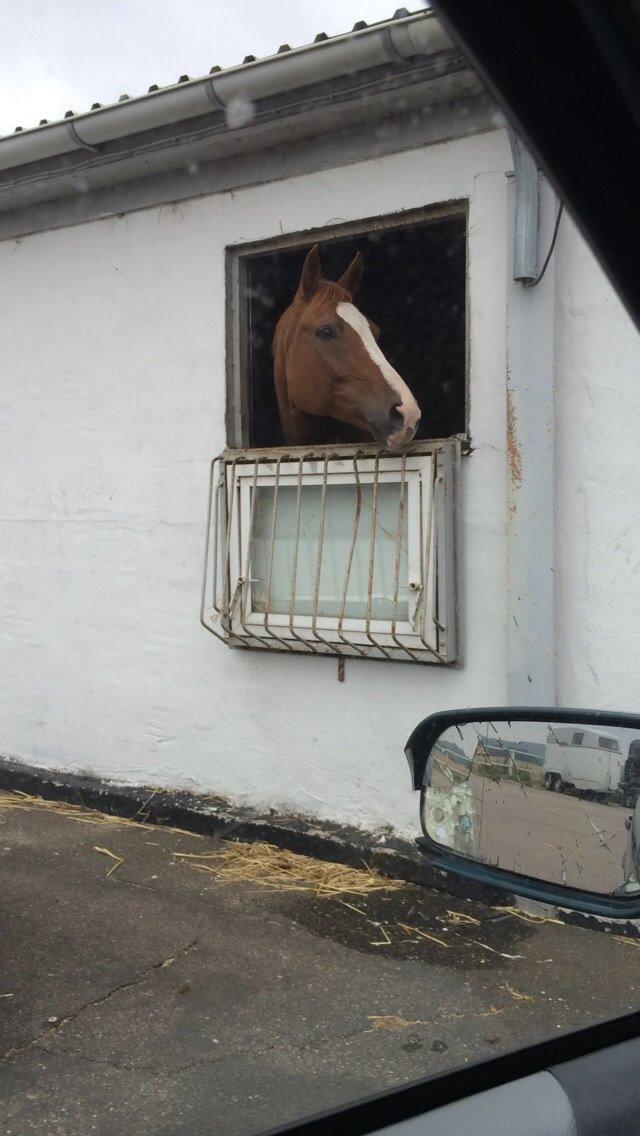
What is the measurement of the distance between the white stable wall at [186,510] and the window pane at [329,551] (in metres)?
0.28

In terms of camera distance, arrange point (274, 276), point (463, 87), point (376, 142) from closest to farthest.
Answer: point (463, 87)
point (376, 142)
point (274, 276)

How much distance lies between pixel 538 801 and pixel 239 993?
2333 mm

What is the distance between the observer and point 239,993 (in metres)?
3.45

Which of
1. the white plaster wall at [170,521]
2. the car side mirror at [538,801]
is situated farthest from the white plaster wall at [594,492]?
the car side mirror at [538,801]

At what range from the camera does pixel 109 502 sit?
5.56 m

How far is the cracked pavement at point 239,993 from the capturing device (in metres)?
2.78

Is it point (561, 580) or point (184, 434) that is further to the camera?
point (184, 434)

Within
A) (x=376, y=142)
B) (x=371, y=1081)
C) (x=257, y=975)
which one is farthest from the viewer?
(x=376, y=142)

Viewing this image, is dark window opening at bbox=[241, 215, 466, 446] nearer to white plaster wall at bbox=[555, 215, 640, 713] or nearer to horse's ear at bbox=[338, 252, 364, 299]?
horse's ear at bbox=[338, 252, 364, 299]

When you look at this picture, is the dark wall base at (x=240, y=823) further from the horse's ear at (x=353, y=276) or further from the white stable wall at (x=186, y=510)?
the horse's ear at (x=353, y=276)

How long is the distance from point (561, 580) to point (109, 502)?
253cm

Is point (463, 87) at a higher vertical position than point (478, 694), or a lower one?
higher

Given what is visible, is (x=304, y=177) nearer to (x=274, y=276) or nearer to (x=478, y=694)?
(x=274, y=276)

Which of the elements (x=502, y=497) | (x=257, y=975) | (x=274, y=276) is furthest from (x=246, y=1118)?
(x=274, y=276)
